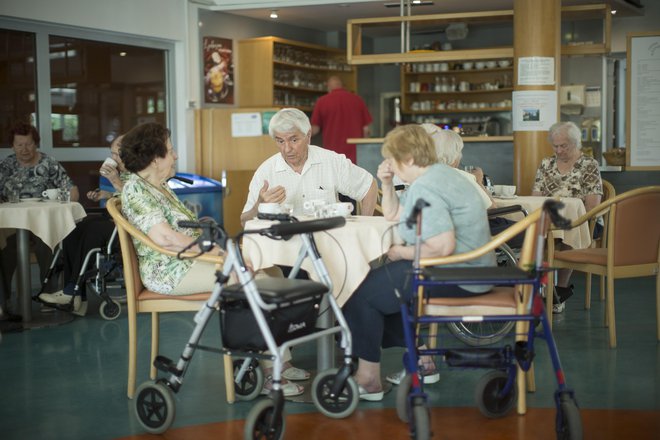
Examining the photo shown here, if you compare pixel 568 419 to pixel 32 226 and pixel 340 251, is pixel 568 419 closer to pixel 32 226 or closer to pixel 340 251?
pixel 340 251

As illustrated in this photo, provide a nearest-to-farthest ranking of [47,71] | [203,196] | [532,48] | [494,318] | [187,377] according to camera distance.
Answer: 1. [494,318]
2. [187,377]
3. [532,48]
4. [47,71]
5. [203,196]

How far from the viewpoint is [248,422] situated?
9.91 ft

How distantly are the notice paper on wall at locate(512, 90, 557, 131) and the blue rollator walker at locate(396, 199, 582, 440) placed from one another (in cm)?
458

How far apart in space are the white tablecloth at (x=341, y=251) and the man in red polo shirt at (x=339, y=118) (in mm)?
6767

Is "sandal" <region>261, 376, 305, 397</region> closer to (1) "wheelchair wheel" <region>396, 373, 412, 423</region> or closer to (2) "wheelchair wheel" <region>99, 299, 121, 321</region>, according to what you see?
(1) "wheelchair wheel" <region>396, 373, 412, 423</region>

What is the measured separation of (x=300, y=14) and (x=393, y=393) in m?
7.91

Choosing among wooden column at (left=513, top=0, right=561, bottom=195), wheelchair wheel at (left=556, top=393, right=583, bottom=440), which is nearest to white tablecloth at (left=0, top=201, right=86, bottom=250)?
wheelchair wheel at (left=556, top=393, right=583, bottom=440)

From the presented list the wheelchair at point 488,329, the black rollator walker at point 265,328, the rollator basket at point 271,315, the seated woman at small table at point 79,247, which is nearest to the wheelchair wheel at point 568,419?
the black rollator walker at point 265,328

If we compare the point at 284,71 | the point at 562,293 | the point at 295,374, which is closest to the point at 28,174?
the point at 295,374

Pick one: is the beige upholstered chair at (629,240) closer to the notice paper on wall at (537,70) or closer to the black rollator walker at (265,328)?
the black rollator walker at (265,328)

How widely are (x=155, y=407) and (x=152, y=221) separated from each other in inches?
31.1

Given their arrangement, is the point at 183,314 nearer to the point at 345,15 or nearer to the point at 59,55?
the point at 59,55

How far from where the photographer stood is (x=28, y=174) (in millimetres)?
6504

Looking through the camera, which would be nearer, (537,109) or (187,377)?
(187,377)
